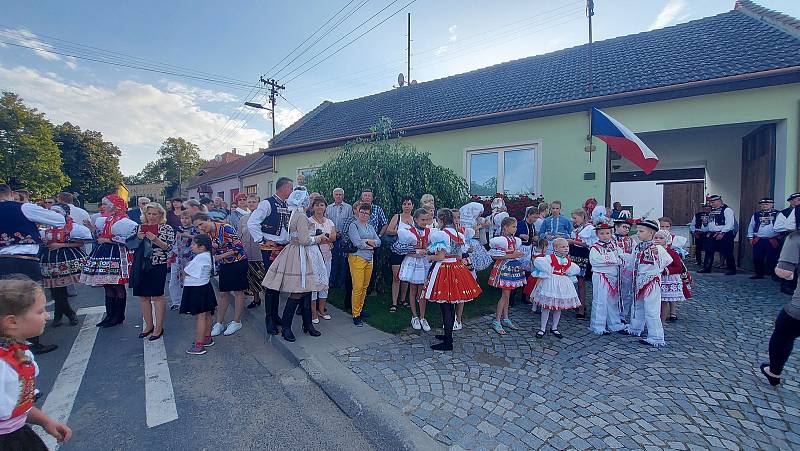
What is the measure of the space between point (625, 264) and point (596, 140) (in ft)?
16.9

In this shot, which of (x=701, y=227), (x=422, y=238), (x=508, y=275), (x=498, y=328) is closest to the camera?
(x=498, y=328)

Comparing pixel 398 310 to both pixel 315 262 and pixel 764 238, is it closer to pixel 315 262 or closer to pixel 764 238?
pixel 315 262

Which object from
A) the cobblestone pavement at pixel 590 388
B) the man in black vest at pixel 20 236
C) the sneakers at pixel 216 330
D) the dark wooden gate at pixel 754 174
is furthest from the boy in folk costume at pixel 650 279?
the man in black vest at pixel 20 236

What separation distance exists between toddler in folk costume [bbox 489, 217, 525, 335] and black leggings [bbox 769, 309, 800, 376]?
250 cm

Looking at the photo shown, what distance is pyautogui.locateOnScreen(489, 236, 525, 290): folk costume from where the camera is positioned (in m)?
5.04

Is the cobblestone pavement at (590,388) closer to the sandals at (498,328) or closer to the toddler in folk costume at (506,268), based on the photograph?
the sandals at (498,328)

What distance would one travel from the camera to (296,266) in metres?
4.55

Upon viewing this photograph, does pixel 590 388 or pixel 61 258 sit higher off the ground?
pixel 61 258

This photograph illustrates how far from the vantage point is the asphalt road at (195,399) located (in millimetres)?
2854

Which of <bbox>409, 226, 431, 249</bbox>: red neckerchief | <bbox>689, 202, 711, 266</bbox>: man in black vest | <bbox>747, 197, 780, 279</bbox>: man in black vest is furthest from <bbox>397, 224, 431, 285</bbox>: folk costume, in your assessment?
<bbox>689, 202, 711, 266</bbox>: man in black vest

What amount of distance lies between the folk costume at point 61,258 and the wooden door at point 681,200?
23.3m

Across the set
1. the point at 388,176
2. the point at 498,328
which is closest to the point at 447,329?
the point at 498,328

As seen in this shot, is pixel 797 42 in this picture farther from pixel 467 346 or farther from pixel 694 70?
pixel 467 346

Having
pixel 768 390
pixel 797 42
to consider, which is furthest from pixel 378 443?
pixel 797 42
